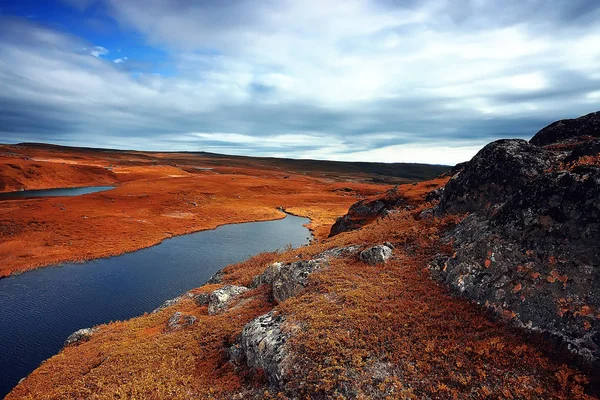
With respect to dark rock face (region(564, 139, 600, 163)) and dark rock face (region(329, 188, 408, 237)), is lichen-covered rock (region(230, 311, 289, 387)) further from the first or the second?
dark rock face (region(329, 188, 408, 237))

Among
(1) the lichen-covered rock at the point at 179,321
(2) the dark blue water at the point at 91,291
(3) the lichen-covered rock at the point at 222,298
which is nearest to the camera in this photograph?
(1) the lichen-covered rock at the point at 179,321

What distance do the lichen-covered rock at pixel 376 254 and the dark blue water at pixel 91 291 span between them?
2528 centimetres

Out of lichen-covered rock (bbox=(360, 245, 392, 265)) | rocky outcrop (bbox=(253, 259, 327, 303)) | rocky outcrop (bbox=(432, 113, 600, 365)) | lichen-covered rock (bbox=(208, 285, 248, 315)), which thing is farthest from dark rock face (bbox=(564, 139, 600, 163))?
lichen-covered rock (bbox=(208, 285, 248, 315))

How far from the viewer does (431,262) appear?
1953cm

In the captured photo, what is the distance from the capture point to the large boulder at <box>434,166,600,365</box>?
1222cm

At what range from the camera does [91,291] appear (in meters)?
37.8

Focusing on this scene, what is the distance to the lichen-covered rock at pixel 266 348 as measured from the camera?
14484mm

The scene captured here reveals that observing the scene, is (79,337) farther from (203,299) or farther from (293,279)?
(293,279)

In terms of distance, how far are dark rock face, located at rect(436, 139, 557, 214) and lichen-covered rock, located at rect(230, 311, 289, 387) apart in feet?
56.0

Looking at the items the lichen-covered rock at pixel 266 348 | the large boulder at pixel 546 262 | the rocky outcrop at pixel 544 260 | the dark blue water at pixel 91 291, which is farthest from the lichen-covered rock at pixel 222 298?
the large boulder at pixel 546 262

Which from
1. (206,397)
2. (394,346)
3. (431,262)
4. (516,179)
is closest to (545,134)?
(516,179)

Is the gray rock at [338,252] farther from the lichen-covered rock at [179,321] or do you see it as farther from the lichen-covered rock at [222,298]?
the lichen-covered rock at [179,321]

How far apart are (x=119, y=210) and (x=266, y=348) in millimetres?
78191

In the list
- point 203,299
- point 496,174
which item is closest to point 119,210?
point 203,299
